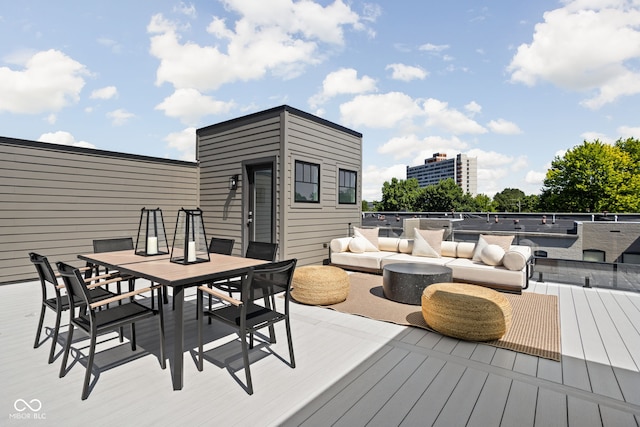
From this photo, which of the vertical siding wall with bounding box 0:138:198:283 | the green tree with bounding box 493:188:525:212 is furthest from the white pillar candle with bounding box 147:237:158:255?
the green tree with bounding box 493:188:525:212

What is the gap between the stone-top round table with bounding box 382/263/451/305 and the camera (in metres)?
4.00

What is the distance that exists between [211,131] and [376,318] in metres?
5.42

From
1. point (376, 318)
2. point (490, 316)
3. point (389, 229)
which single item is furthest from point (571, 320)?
point (389, 229)

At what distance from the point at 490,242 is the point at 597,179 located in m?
31.4

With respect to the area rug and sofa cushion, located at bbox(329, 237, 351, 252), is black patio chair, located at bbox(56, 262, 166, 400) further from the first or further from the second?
sofa cushion, located at bbox(329, 237, 351, 252)

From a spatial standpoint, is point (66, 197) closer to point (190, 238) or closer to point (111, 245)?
point (111, 245)

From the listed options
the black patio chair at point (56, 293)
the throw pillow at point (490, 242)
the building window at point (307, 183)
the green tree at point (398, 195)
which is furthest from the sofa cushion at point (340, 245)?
the green tree at point (398, 195)

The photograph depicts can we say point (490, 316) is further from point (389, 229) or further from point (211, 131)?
point (211, 131)

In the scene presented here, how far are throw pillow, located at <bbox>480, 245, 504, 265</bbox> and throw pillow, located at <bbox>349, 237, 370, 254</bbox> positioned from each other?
6.87 ft

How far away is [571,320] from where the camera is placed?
3.51m

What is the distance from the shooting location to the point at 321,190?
6.50 m

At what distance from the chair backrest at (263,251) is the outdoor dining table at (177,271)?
362 millimetres

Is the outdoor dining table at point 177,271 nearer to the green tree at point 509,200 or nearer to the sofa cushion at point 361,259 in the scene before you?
the sofa cushion at point 361,259

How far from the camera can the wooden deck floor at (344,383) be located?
71.5 inches
